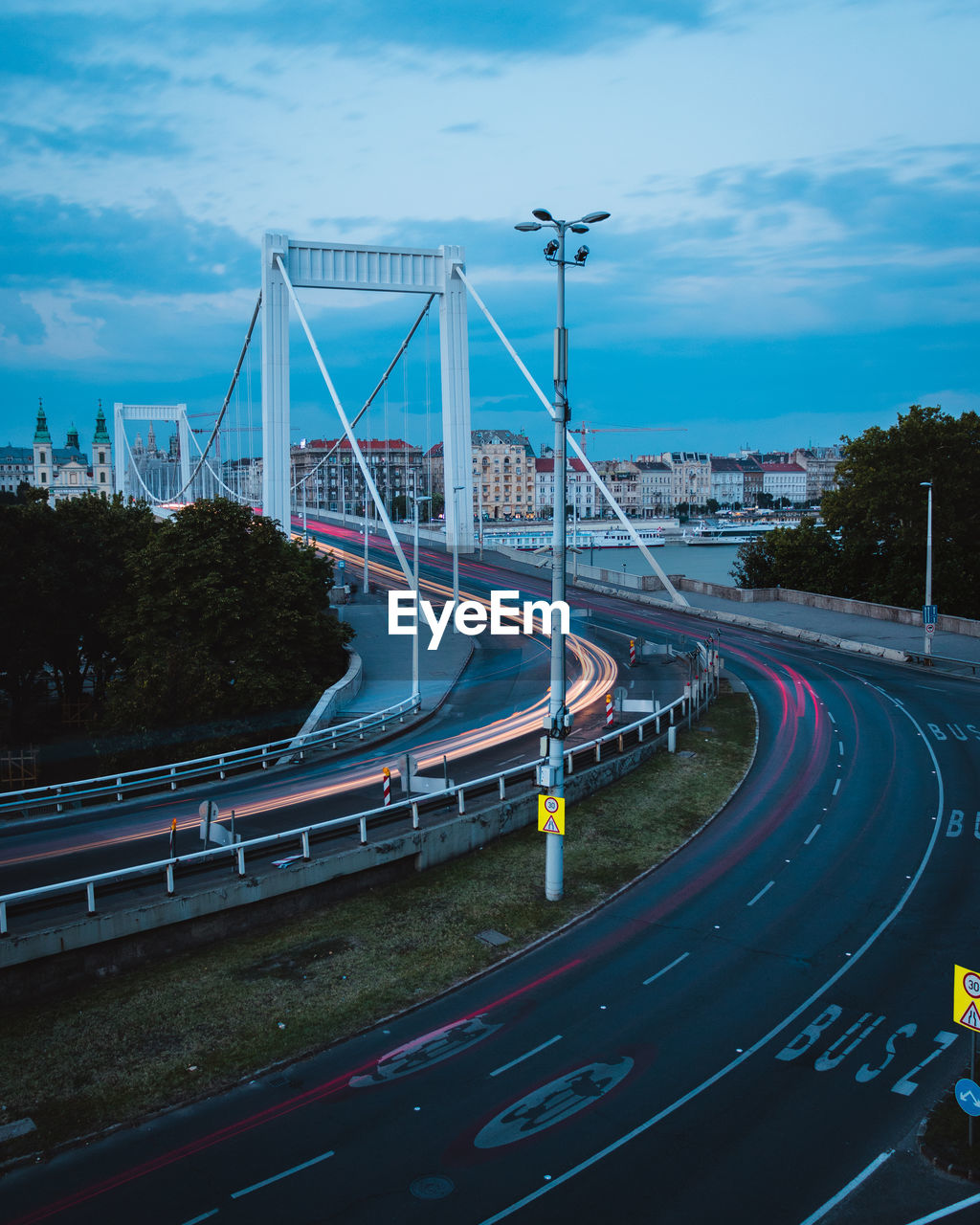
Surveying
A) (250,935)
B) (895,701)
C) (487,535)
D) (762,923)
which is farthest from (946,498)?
(487,535)

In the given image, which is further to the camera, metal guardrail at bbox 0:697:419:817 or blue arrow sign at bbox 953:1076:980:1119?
metal guardrail at bbox 0:697:419:817

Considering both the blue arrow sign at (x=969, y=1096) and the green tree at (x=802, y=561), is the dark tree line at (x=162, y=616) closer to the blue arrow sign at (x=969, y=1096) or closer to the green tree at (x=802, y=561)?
the blue arrow sign at (x=969, y=1096)

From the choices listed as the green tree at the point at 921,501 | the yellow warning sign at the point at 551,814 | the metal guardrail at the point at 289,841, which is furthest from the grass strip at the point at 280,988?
the green tree at the point at 921,501

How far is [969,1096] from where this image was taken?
1110 centimetres

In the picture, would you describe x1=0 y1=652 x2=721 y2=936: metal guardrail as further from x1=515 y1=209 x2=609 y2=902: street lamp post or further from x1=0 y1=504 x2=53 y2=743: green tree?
x1=0 y1=504 x2=53 y2=743: green tree

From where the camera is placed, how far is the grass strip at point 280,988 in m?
13.2

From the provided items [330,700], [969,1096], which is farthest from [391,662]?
[969,1096]

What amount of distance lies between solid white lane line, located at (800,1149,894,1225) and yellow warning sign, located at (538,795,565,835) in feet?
28.1

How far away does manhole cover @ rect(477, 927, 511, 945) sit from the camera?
17672 mm

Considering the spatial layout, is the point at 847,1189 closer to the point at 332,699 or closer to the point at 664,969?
the point at 664,969

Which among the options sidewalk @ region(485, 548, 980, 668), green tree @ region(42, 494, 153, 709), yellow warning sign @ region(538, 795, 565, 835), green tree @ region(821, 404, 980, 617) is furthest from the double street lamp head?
green tree @ region(821, 404, 980, 617)

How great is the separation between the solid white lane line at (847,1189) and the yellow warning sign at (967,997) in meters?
1.78

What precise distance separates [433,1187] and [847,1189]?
4615 mm

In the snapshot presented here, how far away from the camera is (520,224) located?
18.3m
